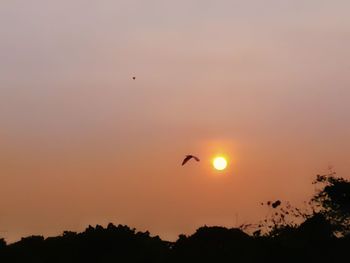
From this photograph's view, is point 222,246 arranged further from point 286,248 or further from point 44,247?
point 44,247

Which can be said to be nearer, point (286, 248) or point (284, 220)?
point (286, 248)

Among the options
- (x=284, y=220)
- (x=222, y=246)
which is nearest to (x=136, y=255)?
(x=222, y=246)

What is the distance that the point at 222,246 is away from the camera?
56.8 m

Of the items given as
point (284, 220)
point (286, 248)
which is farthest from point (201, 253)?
point (284, 220)

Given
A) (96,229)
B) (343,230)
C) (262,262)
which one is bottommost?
(262,262)

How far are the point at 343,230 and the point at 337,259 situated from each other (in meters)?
20.8

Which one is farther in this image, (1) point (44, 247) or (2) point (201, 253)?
(1) point (44, 247)

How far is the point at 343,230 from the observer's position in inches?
2990

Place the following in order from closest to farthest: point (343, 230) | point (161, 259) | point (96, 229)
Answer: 1. point (161, 259)
2. point (96, 229)
3. point (343, 230)

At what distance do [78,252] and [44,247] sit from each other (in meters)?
4.25

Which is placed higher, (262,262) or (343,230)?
(343,230)

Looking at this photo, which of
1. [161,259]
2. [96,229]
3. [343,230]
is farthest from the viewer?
[343,230]

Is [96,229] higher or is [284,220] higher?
[284,220]

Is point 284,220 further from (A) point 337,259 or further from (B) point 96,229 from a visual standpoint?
(B) point 96,229
